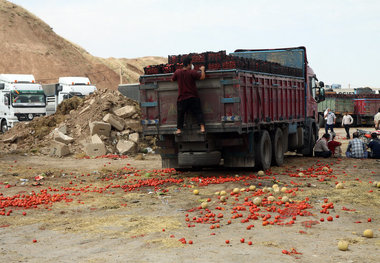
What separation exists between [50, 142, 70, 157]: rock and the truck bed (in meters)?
9.16

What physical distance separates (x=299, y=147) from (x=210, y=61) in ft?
25.0

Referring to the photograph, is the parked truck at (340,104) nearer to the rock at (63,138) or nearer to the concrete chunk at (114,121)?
the concrete chunk at (114,121)

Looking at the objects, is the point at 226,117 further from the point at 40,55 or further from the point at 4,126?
the point at 40,55

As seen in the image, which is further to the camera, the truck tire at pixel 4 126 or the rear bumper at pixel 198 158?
the truck tire at pixel 4 126

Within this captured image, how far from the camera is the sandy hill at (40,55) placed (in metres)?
73.8

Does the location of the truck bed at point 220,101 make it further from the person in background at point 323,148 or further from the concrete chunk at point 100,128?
the concrete chunk at point 100,128

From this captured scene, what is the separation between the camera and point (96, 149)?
20.9 m

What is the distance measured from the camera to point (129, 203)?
1033 centimetres

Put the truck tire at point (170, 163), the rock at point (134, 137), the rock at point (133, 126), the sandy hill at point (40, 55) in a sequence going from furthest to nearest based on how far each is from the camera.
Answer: the sandy hill at point (40, 55) < the rock at point (133, 126) < the rock at point (134, 137) < the truck tire at point (170, 163)

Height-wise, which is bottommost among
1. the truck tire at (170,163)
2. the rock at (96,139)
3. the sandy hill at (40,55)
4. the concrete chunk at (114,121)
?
the truck tire at (170,163)

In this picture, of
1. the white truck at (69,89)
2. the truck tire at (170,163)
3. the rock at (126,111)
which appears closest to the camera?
the truck tire at (170,163)

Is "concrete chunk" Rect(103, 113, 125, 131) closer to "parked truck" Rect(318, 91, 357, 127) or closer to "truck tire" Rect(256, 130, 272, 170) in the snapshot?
"truck tire" Rect(256, 130, 272, 170)

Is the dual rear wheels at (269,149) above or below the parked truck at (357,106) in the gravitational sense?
below

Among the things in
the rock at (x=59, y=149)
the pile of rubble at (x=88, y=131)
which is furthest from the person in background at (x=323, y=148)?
the rock at (x=59, y=149)
